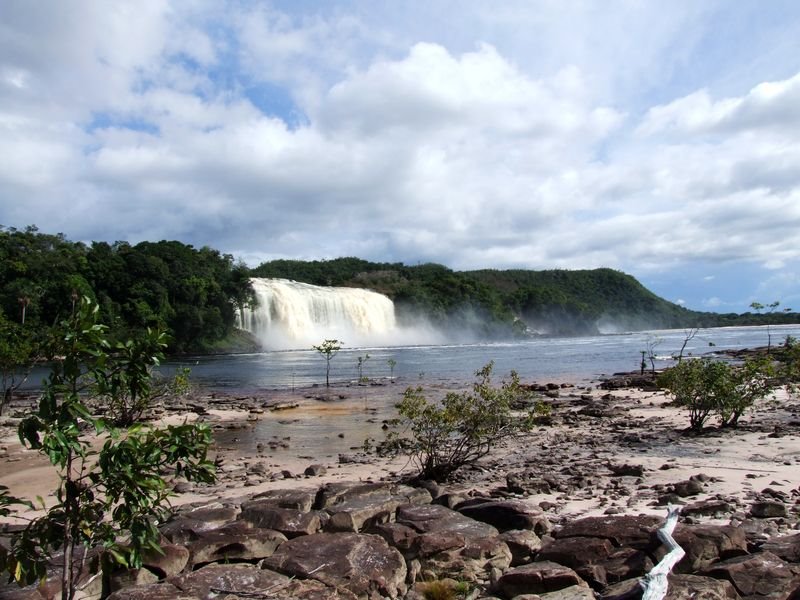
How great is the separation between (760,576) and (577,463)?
675cm

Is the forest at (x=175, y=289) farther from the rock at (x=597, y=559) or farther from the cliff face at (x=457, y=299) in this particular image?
the rock at (x=597, y=559)

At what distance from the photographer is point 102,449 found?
4008mm

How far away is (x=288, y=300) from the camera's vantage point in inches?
3140

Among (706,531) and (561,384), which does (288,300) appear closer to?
(561,384)

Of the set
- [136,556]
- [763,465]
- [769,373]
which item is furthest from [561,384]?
[136,556]

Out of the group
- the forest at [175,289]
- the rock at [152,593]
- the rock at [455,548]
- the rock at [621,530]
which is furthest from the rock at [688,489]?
the forest at [175,289]

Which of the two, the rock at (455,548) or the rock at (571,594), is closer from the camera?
the rock at (571,594)

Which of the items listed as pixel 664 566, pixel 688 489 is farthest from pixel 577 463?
pixel 664 566

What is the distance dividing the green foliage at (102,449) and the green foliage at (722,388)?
44.2 feet

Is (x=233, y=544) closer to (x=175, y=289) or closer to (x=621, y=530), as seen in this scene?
(x=621, y=530)

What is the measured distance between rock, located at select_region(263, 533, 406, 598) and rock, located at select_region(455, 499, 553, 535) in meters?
1.67

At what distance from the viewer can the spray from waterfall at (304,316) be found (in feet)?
260

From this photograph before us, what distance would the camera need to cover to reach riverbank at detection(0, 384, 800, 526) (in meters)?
9.05

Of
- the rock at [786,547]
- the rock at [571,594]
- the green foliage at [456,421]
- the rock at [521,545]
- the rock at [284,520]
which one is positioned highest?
Answer: the green foliage at [456,421]
